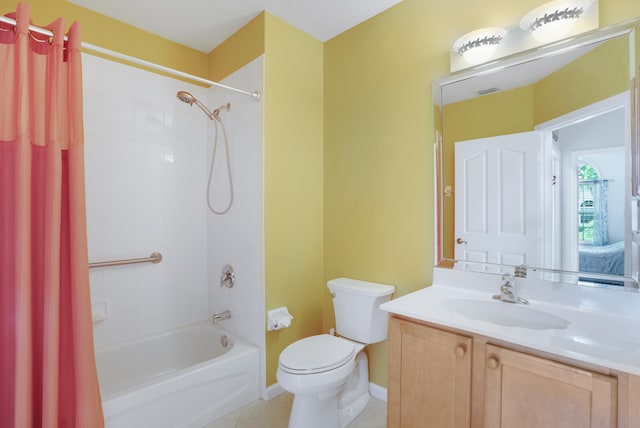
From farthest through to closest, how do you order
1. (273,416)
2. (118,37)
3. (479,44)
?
(118,37)
(273,416)
(479,44)

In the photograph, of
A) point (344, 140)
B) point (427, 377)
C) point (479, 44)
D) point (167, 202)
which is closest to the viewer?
point (427, 377)

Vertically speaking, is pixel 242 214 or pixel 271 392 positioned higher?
pixel 242 214

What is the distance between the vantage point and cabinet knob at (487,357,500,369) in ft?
3.58

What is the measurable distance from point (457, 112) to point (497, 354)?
3.99ft

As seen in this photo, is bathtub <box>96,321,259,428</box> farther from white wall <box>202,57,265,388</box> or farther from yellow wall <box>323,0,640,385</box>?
yellow wall <box>323,0,640,385</box>

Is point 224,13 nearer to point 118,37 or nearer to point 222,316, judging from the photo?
point 118,37

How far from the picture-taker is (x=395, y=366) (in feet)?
4.57

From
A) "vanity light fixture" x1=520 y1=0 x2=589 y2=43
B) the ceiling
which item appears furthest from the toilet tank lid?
the ceiling

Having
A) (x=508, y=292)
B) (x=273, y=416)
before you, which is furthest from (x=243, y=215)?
(x=508, y=292)

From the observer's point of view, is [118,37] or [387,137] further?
[118,37]

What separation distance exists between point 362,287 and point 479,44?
1.47 meters

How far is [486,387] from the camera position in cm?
112

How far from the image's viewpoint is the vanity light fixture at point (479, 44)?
1.52 meters

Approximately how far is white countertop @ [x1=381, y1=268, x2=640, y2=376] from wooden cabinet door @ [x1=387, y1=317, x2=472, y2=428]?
8 cm
